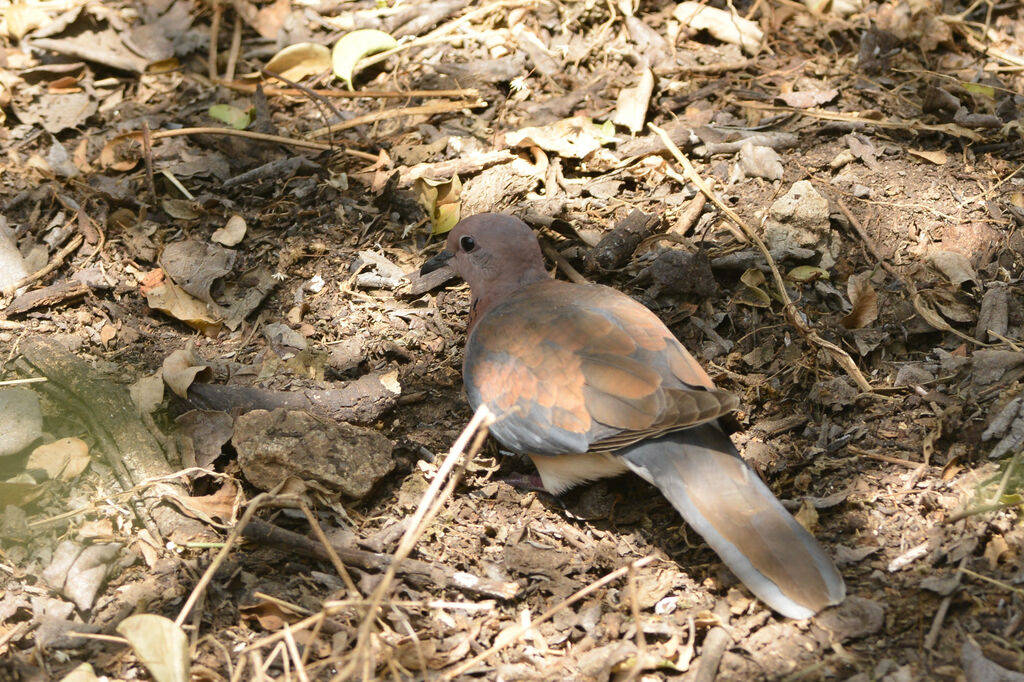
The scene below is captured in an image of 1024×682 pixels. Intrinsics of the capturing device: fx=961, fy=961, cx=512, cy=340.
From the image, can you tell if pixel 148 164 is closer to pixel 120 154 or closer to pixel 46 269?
pixel 120 154

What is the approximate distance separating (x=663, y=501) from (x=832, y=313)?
4.34 feet

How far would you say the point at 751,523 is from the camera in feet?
11.6

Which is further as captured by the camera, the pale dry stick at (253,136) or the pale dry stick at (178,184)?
the pale dry stick at (253,136)

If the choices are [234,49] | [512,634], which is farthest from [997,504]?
[234,49]

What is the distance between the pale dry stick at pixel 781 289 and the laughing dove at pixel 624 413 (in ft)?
2.31

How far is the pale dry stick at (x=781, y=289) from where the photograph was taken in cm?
431

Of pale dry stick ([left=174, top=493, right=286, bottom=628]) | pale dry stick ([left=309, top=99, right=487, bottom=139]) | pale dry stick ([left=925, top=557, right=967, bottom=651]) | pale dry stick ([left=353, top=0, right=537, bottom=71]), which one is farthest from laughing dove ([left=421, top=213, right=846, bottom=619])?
pale dry stick ([left=353, top=0, right=537, bottom=71])

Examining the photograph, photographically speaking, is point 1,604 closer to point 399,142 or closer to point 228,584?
point 228,584

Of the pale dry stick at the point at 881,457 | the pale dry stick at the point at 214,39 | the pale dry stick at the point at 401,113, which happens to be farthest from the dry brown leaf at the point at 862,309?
the pale dry stick at the point at 214,39

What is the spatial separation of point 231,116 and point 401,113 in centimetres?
106

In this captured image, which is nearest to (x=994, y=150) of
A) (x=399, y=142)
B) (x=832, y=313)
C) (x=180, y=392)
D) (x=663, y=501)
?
(x=832, y=313)

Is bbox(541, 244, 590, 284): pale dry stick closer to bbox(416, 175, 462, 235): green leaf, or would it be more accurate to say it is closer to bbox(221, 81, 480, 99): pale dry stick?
bbox(416, 175, 462, 235): green leaf

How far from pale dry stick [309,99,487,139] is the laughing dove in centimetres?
147

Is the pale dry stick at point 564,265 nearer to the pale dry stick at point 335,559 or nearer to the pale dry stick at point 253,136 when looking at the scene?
the pale dry stick at point 253,136
